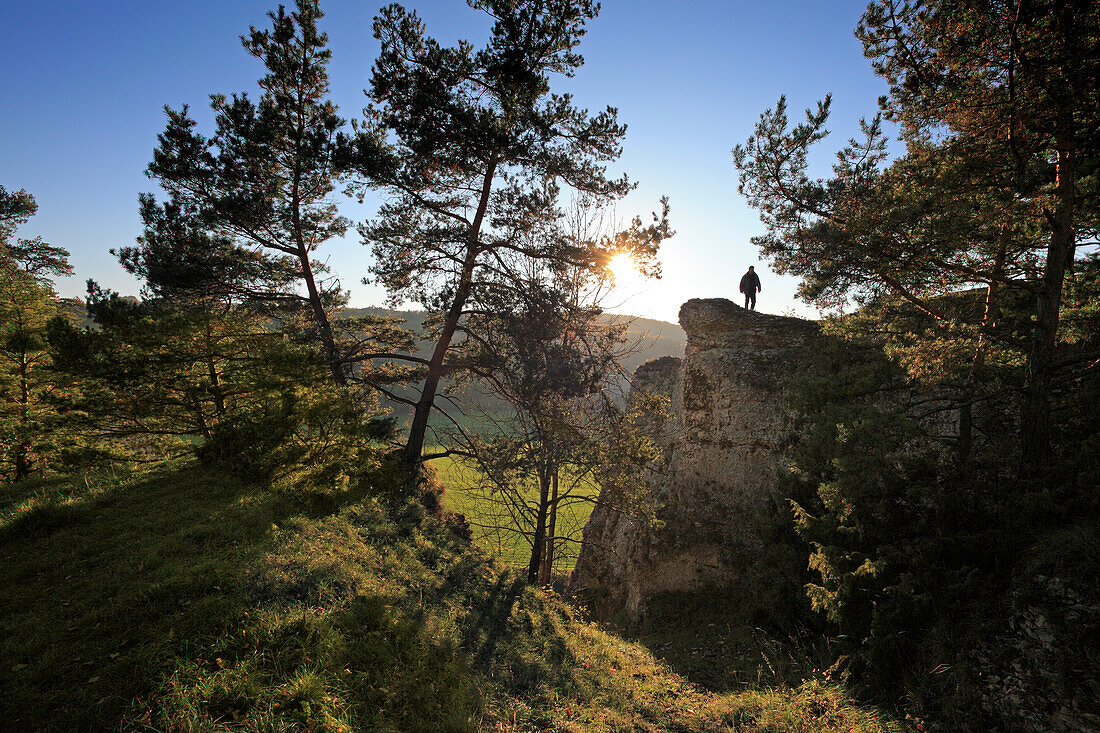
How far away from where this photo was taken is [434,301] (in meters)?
10.4

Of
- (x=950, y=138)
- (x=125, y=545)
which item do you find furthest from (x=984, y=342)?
(x=125, y=545)

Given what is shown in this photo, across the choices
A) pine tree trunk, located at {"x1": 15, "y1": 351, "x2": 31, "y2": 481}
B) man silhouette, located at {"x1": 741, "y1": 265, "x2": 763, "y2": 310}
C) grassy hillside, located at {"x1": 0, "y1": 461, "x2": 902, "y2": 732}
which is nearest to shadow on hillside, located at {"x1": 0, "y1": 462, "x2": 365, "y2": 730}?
grassy hillside, located at {"x1": 0, "y1": 461, "x2": 902, "y2": 732}

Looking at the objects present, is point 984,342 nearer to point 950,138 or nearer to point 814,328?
point 950,138

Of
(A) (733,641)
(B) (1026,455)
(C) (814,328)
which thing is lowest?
(A) (733,641)

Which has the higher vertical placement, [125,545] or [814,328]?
[814,328]

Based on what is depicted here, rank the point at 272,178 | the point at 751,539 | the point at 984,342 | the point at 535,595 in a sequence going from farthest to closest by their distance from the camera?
the point at 751,539
the point at 272,178
the point at 535,595
the point at 984,342

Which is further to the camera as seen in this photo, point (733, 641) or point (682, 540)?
point (682, 540)

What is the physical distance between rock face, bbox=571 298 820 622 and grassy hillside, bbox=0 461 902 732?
6798 mm

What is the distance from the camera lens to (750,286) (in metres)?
16.9

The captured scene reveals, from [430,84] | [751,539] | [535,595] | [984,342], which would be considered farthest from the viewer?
[751,539]

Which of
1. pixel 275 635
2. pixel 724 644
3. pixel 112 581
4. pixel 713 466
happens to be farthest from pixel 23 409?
pixel 713 466

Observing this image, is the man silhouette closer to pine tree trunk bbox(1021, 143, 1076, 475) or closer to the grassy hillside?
pine tree trunk bbox(1021, 143, 1076, 475)

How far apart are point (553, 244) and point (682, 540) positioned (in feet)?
39.4

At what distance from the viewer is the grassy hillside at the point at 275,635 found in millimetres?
3381
